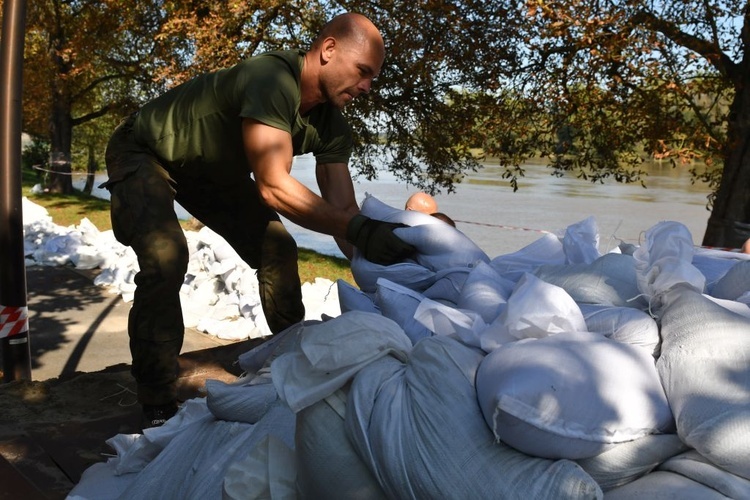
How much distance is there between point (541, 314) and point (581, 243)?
94 centimetres

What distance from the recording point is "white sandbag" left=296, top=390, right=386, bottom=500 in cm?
172

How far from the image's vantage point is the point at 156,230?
3.07 metres

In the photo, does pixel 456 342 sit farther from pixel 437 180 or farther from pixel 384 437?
pixel 437 180

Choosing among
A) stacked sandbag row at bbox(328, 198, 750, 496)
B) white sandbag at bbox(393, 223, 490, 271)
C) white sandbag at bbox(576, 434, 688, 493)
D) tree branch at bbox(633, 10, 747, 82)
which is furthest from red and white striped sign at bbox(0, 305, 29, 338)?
tree branch at bbox(633, 10, 747, 82)

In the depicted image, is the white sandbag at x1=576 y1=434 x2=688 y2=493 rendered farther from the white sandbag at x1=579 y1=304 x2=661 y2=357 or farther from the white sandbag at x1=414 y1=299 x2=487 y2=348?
the white sandbag at x1=414 y1=299 x2=487 y2=348

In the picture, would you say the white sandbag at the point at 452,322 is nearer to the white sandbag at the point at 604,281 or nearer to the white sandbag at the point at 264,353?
the white sandbag at the point at 604,281

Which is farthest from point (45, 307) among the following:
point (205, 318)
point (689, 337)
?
point (689, 337)

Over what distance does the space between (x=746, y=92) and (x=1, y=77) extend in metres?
6.26

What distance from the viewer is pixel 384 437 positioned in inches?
64.6

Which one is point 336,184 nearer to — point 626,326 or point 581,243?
point 581,243

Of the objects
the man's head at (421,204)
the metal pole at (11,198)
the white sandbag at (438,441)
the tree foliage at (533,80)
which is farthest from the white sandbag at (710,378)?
the tree foliage at (533,80)

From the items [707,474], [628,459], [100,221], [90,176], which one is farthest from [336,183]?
[90,176]

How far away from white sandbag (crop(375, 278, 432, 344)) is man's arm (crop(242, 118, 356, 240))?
467 mm

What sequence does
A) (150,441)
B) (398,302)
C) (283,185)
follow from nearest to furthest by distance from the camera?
(398,302), (150,441), (283,185)
